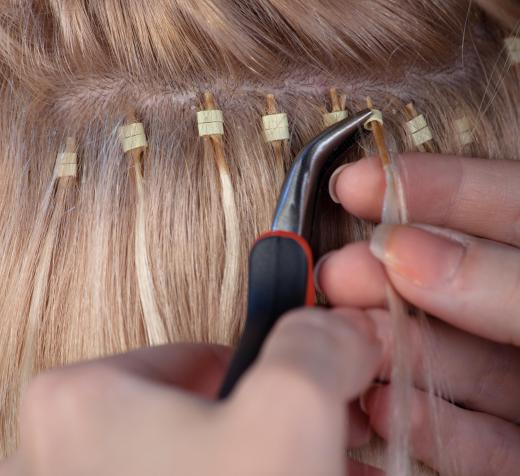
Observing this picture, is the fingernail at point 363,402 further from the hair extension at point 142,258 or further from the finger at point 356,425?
the hair extension at point 142,258

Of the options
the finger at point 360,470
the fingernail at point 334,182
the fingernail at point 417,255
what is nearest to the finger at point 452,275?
the fingernail at point 417,255

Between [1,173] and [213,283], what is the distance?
31 cm

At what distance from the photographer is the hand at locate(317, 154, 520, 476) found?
0.61 m

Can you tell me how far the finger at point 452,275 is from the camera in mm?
603

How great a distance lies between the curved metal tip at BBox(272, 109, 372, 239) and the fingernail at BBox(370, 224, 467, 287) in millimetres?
82

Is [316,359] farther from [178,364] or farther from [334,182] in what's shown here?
[334,182]

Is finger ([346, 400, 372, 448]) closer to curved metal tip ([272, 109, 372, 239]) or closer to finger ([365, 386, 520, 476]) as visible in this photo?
finger ([365, 386, 520, 476])

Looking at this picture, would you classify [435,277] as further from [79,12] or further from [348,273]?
[79,12]

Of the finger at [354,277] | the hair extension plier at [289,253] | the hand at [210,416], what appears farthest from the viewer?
the finger at [354,277]

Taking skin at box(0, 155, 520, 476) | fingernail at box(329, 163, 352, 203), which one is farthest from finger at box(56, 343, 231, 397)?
fingernail at box(329, 163, 352, 203)

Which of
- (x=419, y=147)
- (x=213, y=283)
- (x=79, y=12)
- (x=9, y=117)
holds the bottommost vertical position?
(x=213, y=283)

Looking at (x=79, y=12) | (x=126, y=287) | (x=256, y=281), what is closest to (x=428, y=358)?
(x=256, y=281)

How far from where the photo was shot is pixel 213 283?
719mm

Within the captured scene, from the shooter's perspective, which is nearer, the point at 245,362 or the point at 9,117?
the point at 245,362
